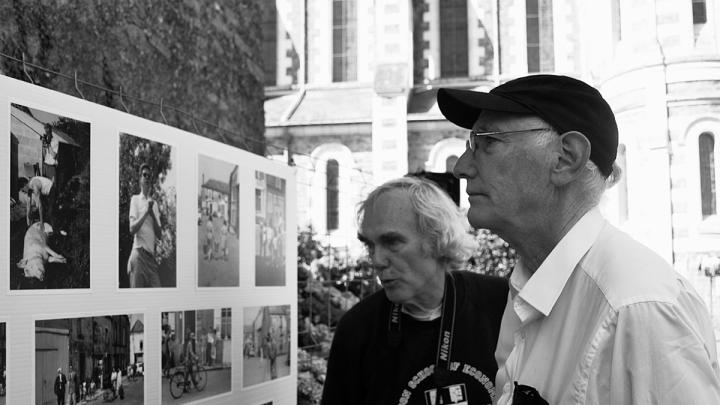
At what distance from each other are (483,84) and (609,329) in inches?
879

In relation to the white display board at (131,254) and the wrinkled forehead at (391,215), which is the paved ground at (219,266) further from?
the wrinkled forehead at (391,215)

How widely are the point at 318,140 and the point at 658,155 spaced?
8840 millimetres

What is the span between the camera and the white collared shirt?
1.34 metres

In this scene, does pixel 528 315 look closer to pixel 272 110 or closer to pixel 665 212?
pixel 665 212

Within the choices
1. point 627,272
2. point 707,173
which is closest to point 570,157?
point 627,272

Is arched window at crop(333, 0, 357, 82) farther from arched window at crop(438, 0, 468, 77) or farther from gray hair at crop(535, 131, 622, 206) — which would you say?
gray hair at crop(535, 131, 622, 206)

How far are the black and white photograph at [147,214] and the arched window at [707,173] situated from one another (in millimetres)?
16303

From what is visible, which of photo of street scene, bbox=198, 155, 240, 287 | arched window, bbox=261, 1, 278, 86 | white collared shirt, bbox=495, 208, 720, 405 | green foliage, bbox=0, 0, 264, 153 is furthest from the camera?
arched window, bbox=261, 1, 278, 86

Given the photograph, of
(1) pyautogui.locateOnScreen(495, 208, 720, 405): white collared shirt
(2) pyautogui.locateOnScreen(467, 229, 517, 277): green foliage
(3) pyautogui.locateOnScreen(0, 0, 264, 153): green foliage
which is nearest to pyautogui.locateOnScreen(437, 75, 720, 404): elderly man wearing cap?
(1) pyautogui.locateOnScreen(495, 208, 720, 405): white collared shirt

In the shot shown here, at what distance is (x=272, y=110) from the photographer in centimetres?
2366

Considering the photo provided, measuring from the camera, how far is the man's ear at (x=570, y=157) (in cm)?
166

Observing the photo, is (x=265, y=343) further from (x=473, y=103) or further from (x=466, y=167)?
(x=473, y=103)

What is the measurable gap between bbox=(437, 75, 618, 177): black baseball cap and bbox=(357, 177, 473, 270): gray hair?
1.34 metres

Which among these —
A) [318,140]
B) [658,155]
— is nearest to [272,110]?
[318,140]
